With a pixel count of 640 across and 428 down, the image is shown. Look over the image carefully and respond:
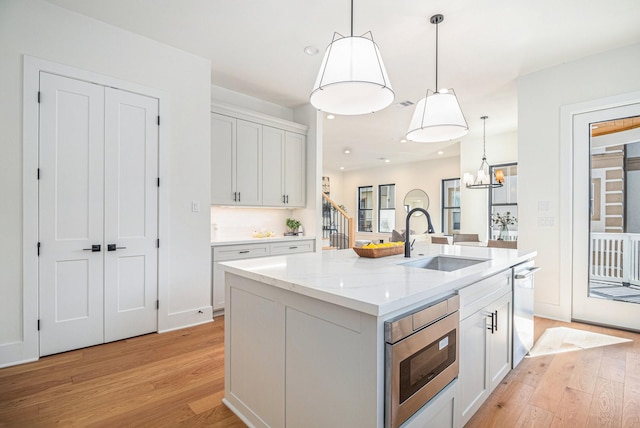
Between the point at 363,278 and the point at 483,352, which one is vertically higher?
the point at 363,278

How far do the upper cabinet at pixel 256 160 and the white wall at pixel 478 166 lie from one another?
418cm

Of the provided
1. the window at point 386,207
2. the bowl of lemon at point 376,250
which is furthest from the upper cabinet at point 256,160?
the window at point 386,207

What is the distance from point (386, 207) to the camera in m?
10.5

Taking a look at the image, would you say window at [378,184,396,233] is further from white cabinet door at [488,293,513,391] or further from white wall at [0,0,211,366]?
white cabinet door at [488,293,513,391]

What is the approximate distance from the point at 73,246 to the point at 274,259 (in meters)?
1.94

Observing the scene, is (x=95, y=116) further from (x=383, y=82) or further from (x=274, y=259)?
(x=383, y=82)

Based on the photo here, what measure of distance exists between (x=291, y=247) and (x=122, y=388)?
2673mm

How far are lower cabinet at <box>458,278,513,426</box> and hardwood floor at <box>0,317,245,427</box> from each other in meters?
1.26

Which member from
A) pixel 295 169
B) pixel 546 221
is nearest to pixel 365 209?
pixel 295 169

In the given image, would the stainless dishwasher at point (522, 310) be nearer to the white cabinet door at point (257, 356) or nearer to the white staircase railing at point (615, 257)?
the white staircase railing at point (615, 257)

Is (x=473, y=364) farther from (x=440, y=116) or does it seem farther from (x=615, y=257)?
(x=615, y=257)

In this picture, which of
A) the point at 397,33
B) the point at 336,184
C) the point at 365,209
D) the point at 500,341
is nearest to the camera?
the point at 500,341

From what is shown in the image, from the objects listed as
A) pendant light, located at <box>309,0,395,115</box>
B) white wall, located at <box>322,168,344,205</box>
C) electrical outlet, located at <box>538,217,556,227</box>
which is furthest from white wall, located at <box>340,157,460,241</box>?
pendant light, located at <box>309,0,395,115</box>

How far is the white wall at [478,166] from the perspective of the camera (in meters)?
6.73
